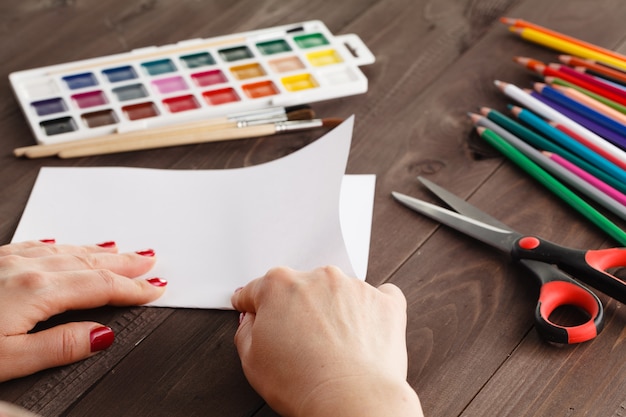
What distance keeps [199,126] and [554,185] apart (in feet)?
1.45

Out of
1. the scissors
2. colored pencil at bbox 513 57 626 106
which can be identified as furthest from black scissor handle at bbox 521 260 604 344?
colored pencil at bbox 513 57 626 106

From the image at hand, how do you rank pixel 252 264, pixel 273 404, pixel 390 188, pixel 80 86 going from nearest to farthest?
pixel 273 404
pixel 252 264
pixel 390 188
pixel 80 86

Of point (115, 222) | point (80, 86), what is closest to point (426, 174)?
point (115, 222)

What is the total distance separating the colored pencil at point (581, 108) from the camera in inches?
39.6

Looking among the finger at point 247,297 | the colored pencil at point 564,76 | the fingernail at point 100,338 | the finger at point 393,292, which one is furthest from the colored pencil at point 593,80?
the fingernail at point 100,338

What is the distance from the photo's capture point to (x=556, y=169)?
3.19ft

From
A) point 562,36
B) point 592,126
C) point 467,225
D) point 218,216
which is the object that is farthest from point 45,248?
point 562,36

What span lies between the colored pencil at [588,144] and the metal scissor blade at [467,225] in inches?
7.2

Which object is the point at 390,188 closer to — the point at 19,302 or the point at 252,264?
the point at 252,264

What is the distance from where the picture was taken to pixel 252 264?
859 millimetres

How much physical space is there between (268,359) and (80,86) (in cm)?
56

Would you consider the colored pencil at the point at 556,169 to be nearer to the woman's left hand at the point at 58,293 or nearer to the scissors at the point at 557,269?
the scissors at the point at 557,269

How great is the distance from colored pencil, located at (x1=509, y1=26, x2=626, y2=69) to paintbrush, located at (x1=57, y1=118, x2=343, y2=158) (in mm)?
347

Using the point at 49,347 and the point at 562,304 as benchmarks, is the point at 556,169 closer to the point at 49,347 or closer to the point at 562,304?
the point at 562,304
